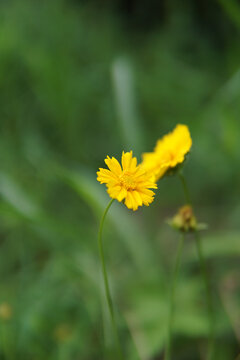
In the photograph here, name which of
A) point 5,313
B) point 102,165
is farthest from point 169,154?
point 102,165

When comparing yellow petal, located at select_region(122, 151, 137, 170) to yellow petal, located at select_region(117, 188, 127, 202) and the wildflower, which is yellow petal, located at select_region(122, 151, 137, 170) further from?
the wildflower

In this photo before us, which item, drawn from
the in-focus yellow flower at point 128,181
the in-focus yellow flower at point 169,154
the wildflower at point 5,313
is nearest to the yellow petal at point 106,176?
the in-focus yellow flower at point 128,181

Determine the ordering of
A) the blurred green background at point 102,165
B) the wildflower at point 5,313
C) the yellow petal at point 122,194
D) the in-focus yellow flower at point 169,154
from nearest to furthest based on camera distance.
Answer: the yellow petal at point 122,194 < the in-focus yellow flower at point 169,154 < the wildflower at point 5,313 < the blurred green background at point 102,165

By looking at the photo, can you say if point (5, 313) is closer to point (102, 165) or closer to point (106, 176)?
point (106, 176)

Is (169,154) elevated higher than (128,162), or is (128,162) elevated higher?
(169,154)

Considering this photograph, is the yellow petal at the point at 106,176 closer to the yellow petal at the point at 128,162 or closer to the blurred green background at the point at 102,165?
the yellow petal at the point at 128,162

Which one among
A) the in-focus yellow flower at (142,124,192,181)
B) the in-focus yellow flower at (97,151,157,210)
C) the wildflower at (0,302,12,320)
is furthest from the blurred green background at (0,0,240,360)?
the in-focus yellow flower at (97,151,157,210)
